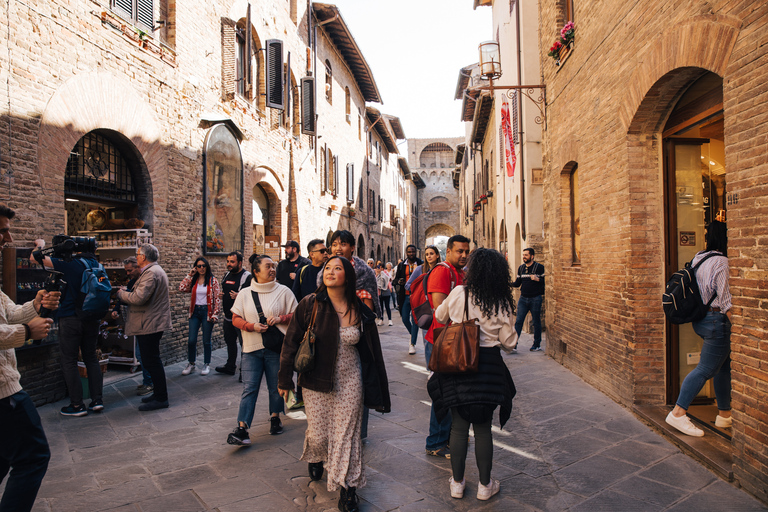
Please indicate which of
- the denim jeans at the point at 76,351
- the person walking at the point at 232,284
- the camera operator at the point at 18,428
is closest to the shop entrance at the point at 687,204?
the person walking at the point at 232,284

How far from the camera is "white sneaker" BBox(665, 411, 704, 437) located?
4.30m

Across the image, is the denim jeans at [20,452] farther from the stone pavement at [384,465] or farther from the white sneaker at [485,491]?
the white sneaker at [485,491]

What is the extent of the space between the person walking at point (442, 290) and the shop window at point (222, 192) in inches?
255

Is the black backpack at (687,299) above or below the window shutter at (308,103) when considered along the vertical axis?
below

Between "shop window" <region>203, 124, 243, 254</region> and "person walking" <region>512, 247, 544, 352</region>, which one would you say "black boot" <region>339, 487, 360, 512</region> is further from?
"shop window" <region>203, 124, 243, 254</region>

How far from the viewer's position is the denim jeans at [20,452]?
250 cm

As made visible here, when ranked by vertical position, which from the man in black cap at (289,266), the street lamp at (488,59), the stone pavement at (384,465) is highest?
the street lamp at (488,59)

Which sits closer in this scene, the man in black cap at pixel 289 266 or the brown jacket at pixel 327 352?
the brown jacket at pixel 327 352

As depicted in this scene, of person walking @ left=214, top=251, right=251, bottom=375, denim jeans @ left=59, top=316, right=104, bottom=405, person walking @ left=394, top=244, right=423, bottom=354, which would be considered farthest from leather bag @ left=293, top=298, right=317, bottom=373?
person walking @ left=394, top=244, right=423, bottom=354

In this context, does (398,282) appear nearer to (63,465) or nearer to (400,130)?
(63,465)

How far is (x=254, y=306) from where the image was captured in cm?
461

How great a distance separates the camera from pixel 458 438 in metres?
3.38

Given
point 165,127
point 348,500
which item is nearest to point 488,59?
point 165,127

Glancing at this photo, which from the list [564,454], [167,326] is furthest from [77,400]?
[564,454]
